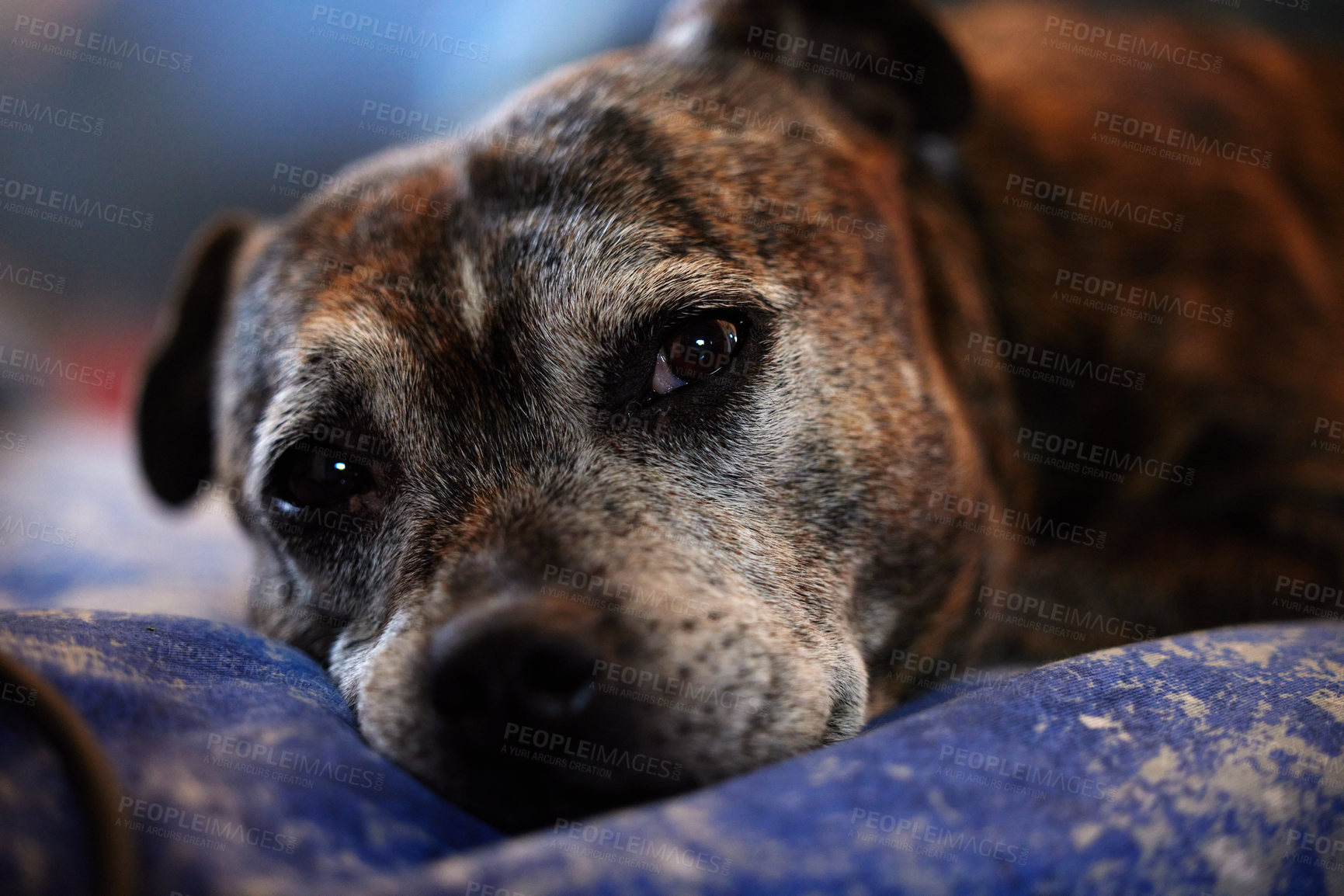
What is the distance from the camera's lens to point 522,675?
1.14 m

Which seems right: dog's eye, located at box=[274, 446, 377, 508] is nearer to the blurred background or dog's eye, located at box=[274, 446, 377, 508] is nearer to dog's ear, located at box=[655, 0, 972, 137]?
dog's ear, located at box=[655, 0, 972, 137]

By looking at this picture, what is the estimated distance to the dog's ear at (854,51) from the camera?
6.87ft

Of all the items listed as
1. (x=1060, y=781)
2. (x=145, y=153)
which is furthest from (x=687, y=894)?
(x=145, y=153)

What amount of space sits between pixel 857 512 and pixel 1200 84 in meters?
1.84

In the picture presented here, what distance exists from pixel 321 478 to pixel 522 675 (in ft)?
2.46

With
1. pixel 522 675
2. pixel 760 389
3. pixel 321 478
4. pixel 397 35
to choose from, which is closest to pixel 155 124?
pixel 397 35

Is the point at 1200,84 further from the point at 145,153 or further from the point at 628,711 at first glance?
the point at 145,153

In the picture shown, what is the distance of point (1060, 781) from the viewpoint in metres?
0.99

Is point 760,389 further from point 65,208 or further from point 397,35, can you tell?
point 65,208

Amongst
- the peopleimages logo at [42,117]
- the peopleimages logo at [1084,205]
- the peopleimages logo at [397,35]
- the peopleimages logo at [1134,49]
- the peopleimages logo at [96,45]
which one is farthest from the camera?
the peopleimages logo at [42,117]

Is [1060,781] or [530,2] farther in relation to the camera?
[530,2]

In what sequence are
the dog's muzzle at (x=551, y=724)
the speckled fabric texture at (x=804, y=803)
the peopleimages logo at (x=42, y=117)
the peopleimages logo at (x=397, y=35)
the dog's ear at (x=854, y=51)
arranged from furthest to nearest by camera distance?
1. the peopleimages logo at (x=42, y=117)
2. the peopleimages logo at (x=397, y=35)
3. the dog's ear at (x=854, y=51)
4. the dog's muzzle at (x=551, y=724)
5. the speckled fabric texture at (x=804, y=803)

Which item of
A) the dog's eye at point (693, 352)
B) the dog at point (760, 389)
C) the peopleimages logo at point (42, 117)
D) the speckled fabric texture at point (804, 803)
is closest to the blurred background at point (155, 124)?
the peopleimages logo at point (42, 117)

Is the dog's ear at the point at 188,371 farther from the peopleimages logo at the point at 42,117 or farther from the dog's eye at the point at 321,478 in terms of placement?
the peopleimages logo at the point at 42,117
